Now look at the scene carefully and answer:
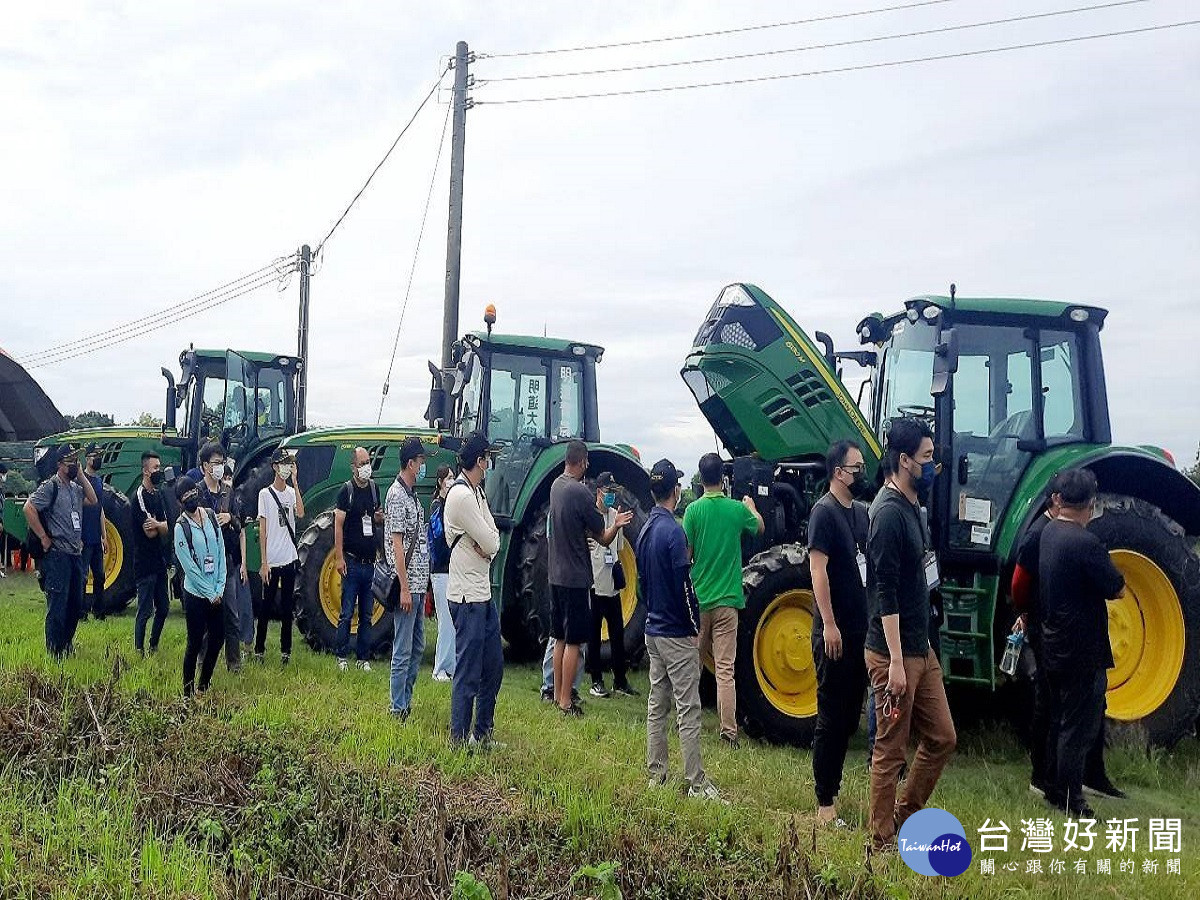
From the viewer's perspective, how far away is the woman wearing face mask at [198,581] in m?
6.19

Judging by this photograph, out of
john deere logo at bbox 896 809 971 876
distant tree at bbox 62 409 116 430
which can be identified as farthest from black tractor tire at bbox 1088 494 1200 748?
distant tree at bbox 62 409 116 430

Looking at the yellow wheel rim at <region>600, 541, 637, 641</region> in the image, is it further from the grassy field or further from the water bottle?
the water bottle

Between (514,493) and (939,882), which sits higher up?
(514,493)

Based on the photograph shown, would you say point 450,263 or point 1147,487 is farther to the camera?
point 450,263

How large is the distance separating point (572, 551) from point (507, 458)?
104 inches

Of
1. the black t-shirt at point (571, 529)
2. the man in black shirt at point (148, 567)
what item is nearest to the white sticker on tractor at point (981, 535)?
the black t-shirt at point (571, 529)

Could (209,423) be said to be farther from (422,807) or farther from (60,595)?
(422,807)

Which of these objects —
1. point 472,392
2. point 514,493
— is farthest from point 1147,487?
point 472,392

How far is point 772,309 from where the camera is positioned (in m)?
6.91

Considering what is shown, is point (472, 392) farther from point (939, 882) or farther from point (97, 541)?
point (939, 882)

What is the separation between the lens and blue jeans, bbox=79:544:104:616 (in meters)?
9.16

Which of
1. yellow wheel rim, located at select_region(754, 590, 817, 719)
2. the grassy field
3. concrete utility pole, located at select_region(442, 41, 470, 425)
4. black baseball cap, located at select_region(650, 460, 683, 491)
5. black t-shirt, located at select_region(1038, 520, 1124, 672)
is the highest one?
concrete utility pole, located at select_region(442, 41, 470, 425)

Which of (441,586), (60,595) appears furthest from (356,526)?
(60,595)

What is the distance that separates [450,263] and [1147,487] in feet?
27.2
